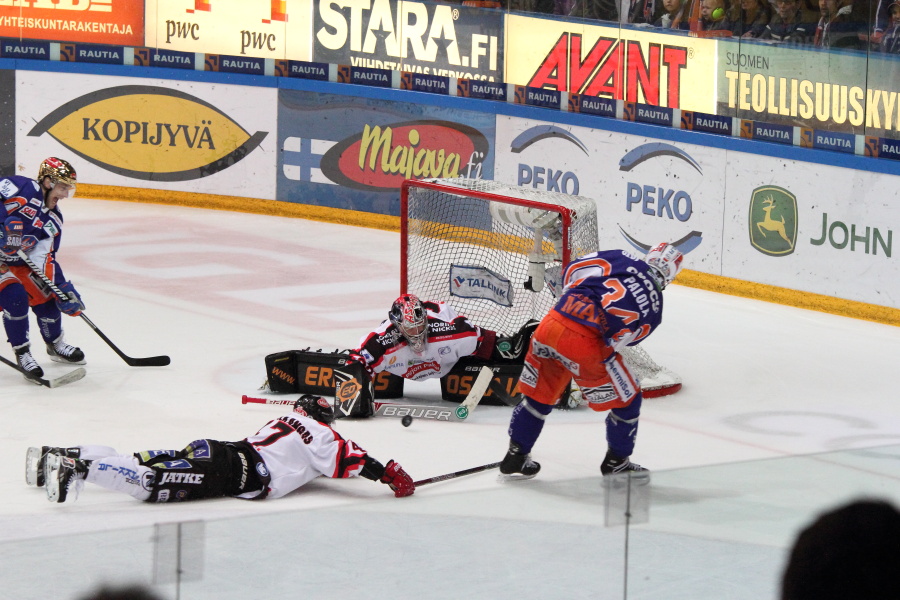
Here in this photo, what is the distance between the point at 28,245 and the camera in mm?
7312

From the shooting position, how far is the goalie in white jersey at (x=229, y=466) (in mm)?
5223

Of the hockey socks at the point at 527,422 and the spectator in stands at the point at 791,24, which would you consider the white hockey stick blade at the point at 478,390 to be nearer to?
the hockey socks at the point at 527,422

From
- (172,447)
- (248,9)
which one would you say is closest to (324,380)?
(172,447)

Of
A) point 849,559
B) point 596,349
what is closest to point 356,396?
point 596,349

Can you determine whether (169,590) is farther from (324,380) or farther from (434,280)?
(434,280)

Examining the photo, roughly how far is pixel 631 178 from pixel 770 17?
155 cm

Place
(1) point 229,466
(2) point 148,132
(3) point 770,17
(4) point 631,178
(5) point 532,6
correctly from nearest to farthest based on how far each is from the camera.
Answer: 1. (1) point 229,466
2. (3) point 770,17
3. (4) point 631,178
4. (5) point 532,6
5. (2) point 148,132

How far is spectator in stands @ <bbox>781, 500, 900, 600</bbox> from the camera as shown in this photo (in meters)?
1.59

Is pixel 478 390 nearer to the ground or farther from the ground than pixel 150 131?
nearer to the ground

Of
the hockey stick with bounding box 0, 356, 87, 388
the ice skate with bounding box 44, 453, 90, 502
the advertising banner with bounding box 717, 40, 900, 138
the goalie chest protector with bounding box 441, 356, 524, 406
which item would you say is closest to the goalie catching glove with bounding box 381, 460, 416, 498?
the ice skate with bounding box 44, 453, 90, 502

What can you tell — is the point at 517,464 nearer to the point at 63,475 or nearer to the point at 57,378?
the point at 63,475

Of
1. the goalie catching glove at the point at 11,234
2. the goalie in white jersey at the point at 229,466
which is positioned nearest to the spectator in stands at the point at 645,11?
the goalie catching glove at the point at 11,234

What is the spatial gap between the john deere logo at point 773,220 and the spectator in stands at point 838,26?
1.04 metres

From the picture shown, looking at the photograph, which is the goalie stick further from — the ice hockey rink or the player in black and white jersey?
the player in black and white jersey
